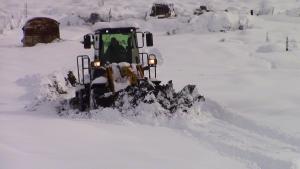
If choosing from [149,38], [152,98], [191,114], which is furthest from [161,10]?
[191,114]

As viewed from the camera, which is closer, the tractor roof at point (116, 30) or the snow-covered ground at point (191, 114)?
the snow-covered ground at point (191, 114)

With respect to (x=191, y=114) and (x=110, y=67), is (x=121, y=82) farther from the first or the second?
(x=191, y=114)

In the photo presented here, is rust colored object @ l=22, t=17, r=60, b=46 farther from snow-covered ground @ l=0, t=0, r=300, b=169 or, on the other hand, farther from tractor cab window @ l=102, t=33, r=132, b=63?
tractor cab window @ l=102, t=33, r=132, b=63

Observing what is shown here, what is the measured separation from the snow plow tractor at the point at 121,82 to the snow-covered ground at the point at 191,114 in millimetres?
394

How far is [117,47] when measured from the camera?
41.8ft

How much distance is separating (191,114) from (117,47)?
9.24ft

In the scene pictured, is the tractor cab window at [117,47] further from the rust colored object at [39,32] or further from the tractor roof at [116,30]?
the rust colored object at [39,32]

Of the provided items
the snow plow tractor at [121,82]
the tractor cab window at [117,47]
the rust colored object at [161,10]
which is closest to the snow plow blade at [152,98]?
the snow plow tractor at [121,82]

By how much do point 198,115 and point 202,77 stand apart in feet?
21.5

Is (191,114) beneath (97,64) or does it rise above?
beneath

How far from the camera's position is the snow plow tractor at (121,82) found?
1125cm

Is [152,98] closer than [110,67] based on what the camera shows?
Yes

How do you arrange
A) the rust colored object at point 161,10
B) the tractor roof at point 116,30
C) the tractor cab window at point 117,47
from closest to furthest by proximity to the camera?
the tractor roof at point 116,30, the tractor cab window at point 117,47, the rust colored object at point 161,10

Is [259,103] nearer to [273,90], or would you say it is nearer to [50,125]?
[273,90]
